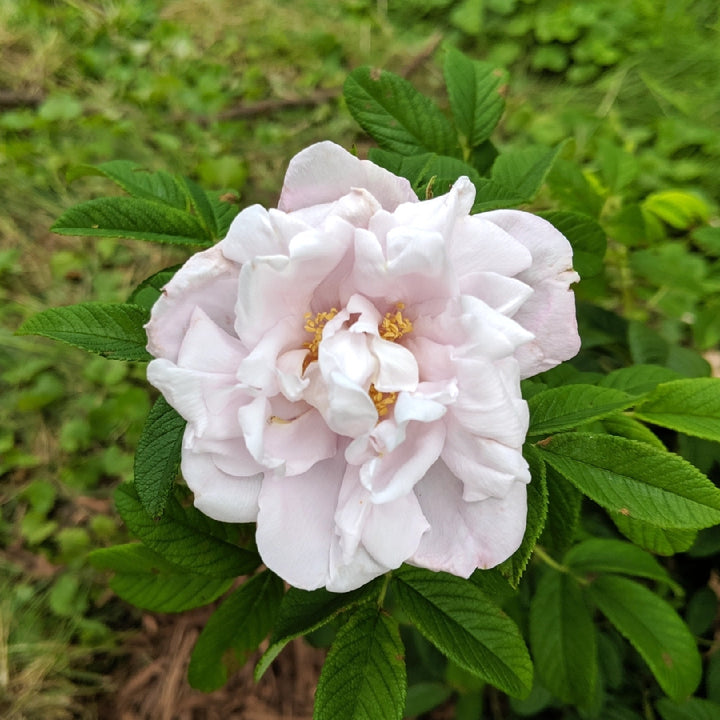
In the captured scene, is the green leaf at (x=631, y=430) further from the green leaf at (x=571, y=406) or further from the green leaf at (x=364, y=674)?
the green leaf at (x=364, y=674)

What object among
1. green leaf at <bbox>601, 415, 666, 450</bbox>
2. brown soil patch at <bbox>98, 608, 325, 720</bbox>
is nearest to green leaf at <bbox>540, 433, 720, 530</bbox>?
green leaf at <bbox>601, 415, 666, 450</bbox>

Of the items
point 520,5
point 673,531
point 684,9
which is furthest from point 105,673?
point 684,9

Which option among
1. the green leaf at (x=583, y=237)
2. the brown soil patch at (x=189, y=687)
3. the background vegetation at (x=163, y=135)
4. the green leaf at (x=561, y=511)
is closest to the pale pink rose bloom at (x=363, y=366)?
the green leaf at (x=561, y=511)

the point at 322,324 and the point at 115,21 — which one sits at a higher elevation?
the point at 322,324

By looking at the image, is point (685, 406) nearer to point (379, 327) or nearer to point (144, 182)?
point (379, 327)

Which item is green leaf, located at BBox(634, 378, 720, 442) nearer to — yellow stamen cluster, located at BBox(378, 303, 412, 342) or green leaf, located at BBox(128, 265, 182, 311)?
yellow stamen cluster, located at BBox(378, 303, 412, 342)

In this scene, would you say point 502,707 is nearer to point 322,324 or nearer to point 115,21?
point 322,324
